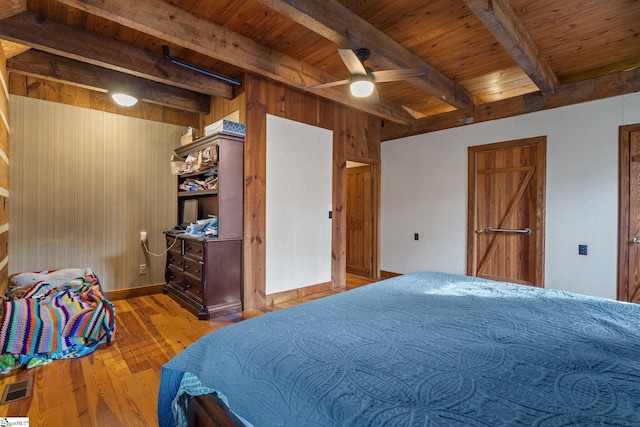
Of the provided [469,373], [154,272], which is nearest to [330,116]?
[154,272]

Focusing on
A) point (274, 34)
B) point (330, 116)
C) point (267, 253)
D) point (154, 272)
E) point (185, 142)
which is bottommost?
point (154, 272)

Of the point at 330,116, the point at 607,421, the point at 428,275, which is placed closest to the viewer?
the point at 607,421

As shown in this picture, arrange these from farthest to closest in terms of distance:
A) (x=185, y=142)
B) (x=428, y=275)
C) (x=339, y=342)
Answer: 1. (x=185, y=142)
2. (x=428, y=275)
3. (x=339, y=342)

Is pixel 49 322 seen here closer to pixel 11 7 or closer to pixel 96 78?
pixel 11 7

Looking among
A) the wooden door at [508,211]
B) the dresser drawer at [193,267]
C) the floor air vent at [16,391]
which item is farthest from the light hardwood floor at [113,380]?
the wooden door at [508,211]

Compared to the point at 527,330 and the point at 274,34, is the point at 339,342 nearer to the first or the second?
the point at 527,330

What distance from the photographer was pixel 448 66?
3473mm

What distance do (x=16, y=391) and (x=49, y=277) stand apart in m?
1.37

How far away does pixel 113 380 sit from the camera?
80.4 inches

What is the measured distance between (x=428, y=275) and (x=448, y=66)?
2.53 meters

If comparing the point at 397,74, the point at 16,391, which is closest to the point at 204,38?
the point at 397,74

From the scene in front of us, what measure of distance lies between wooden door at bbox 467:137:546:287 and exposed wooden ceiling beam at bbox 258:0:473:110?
1395mm

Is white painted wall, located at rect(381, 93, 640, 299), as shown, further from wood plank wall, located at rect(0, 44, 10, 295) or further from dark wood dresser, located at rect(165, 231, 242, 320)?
wood plank wall, located at rect(0, 44, 10, 295)

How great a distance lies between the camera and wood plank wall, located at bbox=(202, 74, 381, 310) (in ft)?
11.2
